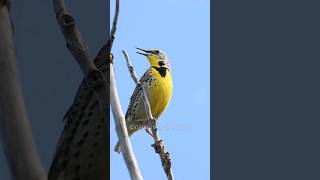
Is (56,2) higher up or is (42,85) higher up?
(56,2)

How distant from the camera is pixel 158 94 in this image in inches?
239

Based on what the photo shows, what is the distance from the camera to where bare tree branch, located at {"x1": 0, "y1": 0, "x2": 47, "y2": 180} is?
640 mm

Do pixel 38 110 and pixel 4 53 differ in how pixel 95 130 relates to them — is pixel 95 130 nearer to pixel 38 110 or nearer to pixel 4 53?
pixel 38 110

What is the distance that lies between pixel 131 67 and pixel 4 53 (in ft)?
6.88

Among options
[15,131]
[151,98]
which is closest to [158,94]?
[151,98]

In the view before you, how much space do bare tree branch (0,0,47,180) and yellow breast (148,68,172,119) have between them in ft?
17.4

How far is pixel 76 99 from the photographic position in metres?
1.41

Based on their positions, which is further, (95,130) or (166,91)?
(166,91)

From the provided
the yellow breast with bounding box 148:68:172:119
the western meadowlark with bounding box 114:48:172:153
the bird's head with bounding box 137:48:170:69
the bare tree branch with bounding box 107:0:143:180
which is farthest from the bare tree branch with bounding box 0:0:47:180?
the bird's head with bounding box 137:48:170:69

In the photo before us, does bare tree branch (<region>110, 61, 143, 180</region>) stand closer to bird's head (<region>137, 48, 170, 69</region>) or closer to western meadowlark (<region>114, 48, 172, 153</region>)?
western meadowlark (<region>114, 48, 172, 153</region>)

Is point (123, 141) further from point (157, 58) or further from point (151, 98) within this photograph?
point (157, 58)

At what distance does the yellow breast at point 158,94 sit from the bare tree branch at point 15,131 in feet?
17.4

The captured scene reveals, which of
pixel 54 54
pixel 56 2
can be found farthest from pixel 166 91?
pixel 56 2

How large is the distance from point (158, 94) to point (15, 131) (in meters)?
5.42
